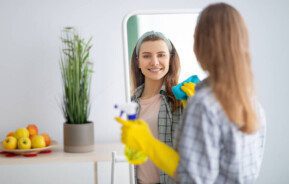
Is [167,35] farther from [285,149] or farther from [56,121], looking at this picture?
[285,149]

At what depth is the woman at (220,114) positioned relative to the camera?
1.33 m

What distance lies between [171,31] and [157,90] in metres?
0.31

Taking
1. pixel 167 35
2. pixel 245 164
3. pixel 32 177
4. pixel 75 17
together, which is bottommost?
pixel 32 177

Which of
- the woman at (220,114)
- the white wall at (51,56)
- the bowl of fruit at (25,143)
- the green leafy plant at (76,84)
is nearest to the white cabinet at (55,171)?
the bowl of fruit at (25,143)

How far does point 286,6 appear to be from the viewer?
2.67 meters

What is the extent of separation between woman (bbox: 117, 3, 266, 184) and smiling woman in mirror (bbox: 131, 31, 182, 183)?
665 millimetres

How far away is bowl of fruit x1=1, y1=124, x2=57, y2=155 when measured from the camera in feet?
6.96

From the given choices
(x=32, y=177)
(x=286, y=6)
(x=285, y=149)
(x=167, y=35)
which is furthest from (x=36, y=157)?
(x=286, y=6)

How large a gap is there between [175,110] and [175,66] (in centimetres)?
22

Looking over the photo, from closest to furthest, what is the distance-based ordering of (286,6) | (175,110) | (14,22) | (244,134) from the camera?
1. (244,134)
2. (175,110)
3. (14,22)
4. (286,6)

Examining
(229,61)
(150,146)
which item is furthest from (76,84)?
(229,61)

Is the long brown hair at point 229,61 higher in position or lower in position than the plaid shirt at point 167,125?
higher

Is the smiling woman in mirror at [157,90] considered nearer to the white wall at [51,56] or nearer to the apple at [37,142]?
the white wall at [51,56]

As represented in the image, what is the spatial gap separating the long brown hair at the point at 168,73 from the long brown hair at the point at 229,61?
73 centimetres
